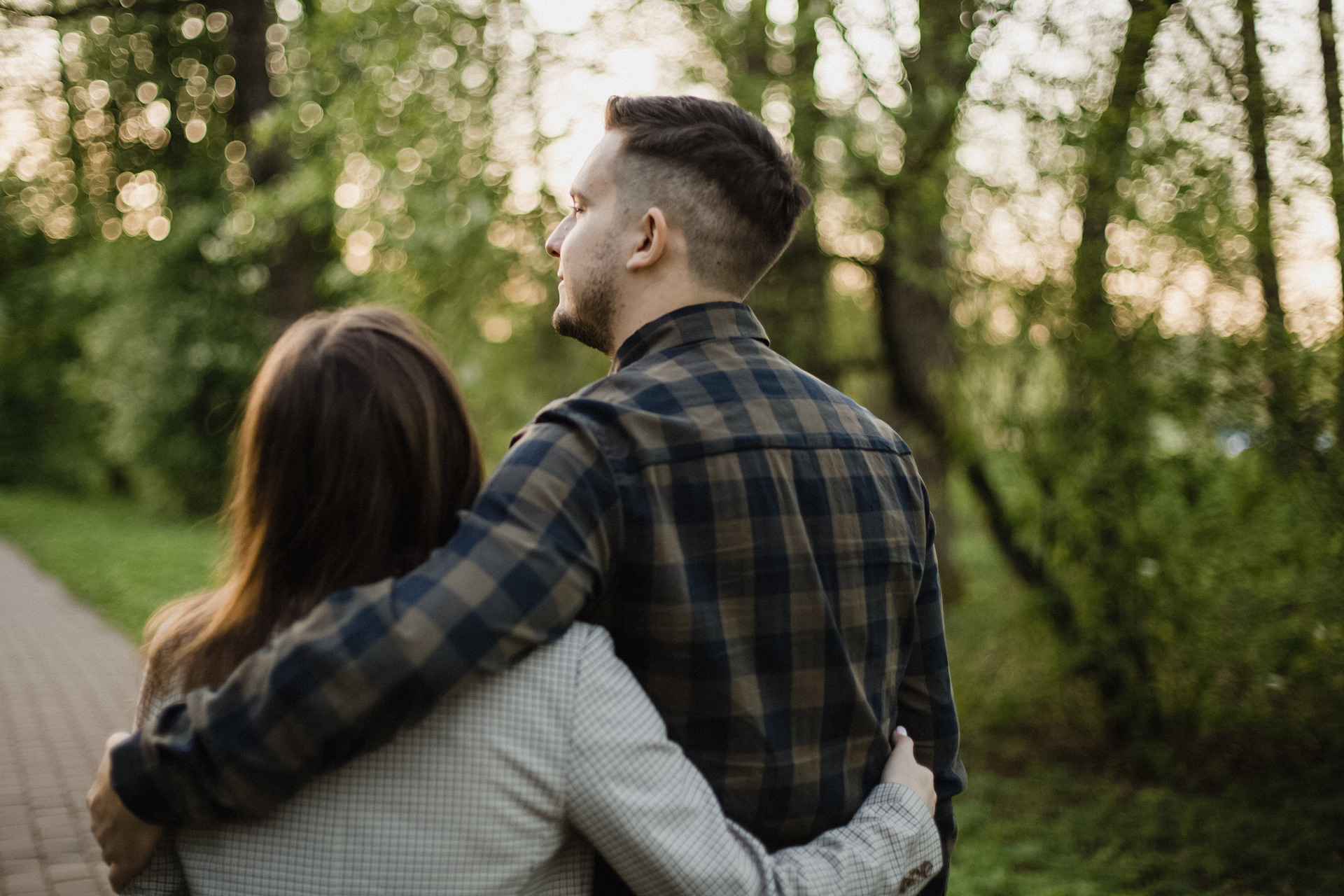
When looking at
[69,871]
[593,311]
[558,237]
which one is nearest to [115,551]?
[69,871]

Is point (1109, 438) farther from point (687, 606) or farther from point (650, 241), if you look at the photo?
point (687, 606)

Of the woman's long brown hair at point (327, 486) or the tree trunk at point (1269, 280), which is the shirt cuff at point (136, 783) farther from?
the tree trunk at point (1269, 280)

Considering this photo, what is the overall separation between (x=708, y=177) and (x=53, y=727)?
6870mm

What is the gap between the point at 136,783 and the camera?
1.24 meters

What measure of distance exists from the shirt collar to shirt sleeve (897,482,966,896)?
44 cm

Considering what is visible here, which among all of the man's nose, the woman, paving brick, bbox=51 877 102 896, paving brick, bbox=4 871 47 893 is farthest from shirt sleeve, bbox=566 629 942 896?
paving brick, bbox=4 871 47 893

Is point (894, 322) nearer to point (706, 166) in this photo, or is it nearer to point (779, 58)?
point (779, 58)

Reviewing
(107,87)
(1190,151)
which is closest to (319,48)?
(1190,151)

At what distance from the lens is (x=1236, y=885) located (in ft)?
13.6

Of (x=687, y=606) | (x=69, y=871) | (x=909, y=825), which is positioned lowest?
(x=69, y=871)

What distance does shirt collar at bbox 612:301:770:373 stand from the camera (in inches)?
62.8

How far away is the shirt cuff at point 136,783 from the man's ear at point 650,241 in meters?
0.97

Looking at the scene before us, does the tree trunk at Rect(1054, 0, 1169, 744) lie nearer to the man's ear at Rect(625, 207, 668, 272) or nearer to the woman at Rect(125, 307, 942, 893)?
the man's ear at Rect(625, 207, 668, 272)

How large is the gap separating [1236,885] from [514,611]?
419 centimetres
